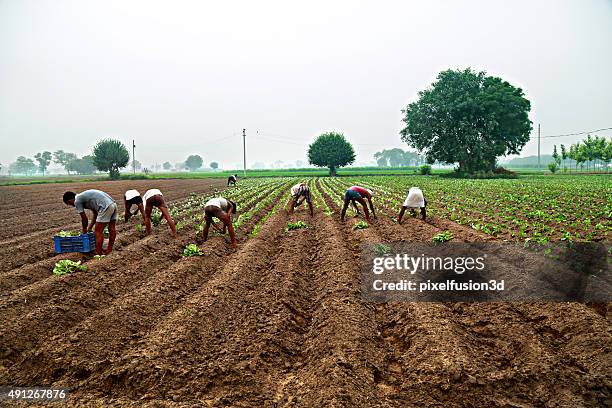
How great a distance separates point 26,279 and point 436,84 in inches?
2143

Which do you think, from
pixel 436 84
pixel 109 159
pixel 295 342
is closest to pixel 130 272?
pixel 295 342

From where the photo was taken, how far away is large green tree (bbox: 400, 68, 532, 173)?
48.9 metres

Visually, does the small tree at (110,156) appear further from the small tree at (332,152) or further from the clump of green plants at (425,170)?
the clump of green plants at (425,170)

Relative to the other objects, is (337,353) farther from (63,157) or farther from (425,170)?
(63,157)

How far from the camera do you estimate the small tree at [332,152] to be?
82.0 metres

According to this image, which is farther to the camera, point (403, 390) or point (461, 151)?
point (461, 151)

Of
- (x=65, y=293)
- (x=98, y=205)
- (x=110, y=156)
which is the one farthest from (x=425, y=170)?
(x=65, y=293)

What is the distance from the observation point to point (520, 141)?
51.5 meters

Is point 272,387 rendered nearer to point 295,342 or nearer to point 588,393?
point 295,342

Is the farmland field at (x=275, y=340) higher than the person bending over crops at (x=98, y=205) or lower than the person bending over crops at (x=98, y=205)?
lower

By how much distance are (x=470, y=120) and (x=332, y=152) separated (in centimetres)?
3547

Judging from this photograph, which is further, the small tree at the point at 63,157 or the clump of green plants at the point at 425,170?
the small tree at the point at 63,157

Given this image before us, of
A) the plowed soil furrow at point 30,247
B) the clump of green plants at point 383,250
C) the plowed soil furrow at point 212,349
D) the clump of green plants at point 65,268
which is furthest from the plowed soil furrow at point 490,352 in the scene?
the plowed soil furrow at point 30,247

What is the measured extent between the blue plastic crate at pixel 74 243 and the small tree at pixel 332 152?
7324cm
